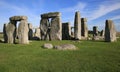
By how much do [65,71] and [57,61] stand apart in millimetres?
2227

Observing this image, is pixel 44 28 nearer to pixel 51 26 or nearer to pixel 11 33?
pixel 51 26

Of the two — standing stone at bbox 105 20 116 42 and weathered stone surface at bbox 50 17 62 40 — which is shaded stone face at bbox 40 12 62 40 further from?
standing stone at bbox 105 20 116 42

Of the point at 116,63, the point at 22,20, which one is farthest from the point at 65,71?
the point at 22,20

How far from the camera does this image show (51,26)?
97.6 feet

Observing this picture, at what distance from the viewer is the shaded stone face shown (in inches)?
1146

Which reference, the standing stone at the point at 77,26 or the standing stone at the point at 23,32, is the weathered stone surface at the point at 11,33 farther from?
the standing stone at the point at 77,26

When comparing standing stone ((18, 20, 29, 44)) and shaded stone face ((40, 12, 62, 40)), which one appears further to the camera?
shaded stone face ((40, 12, 62, 40))

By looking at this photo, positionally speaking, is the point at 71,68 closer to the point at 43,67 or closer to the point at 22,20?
the point at 43,67

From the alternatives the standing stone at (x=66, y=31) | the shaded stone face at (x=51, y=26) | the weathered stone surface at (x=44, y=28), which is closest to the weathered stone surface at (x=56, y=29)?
the shaded stone face at (x=51, y=26)

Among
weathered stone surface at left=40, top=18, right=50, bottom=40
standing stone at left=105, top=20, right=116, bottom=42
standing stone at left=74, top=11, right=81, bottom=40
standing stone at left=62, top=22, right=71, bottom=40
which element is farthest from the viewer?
standing stone at left=62, top=22, right=71, bottom=40

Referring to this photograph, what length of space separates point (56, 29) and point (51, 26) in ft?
3.44

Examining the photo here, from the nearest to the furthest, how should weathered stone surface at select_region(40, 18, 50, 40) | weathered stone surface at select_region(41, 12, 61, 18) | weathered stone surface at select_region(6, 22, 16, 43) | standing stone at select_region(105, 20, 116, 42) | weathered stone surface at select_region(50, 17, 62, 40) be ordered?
weathered stone surface at select_region(6, 22, 16, 43), standing stone at select_region(105, 20, 116, 42), weathered stone surface at select_region(50, 17, 62, 40), weathered stone surface at select_region(41, 12, 61, 18), weathered stone surface at select_region(40, 18, 50, 40)

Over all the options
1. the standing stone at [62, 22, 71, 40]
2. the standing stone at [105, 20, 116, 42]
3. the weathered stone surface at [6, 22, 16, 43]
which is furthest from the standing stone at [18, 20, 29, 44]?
the standing stone at [62, 22, 71, 40]

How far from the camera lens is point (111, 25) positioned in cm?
2544
